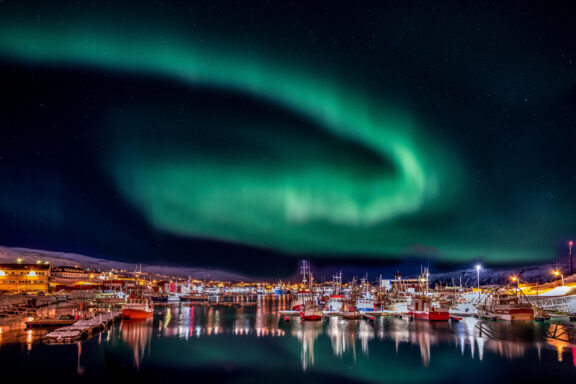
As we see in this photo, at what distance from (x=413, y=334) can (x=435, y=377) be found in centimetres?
2563

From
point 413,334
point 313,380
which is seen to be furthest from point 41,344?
point 413,334

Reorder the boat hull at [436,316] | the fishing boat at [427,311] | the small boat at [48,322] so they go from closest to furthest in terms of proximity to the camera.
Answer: the small boat at [48,322]
the boat hull at [436,316]
the fishing boat at [427,311]

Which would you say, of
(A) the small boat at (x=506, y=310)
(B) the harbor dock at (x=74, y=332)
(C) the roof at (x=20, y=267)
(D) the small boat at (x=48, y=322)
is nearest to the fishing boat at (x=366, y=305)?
(A) the small boat at (x=506, y=310)

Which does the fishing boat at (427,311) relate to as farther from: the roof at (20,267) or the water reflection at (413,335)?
the roof at (20,267)

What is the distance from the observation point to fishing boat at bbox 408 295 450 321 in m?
74.4

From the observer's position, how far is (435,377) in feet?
103

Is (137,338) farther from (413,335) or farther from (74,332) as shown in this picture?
(413,335)

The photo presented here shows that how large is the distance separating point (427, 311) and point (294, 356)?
4536 cm

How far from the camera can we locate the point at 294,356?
127 feet

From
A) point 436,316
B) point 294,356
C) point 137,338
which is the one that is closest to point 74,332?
point 137,338

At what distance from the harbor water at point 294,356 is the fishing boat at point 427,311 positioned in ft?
52.0

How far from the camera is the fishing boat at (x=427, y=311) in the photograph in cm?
7444

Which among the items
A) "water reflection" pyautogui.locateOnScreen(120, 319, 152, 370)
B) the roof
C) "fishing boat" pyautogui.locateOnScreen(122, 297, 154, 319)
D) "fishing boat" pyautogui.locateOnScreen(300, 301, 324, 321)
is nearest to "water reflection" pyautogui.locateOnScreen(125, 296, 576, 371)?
"water reflection" pyautogui.locateOnScreen(120, 319, 152, 370)

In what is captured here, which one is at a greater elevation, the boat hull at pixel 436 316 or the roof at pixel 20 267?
the roof at pixel 20 267
